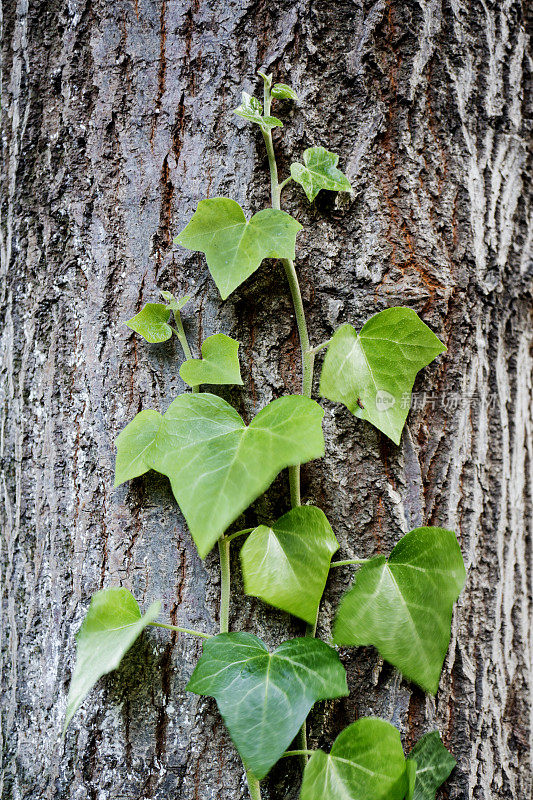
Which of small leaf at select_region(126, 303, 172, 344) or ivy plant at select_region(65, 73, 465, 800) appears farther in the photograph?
small leaf at select_region(126, 303, 172, 344)

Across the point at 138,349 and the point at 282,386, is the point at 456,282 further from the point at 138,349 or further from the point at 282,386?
the point at 138,349

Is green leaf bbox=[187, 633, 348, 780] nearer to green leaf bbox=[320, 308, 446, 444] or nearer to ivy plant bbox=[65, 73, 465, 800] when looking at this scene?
ivy plant bbox=[65, 73, 465, 800]

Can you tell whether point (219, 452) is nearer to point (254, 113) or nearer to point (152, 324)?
point (152, 324)

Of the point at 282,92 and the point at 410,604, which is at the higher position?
the point at 282,92

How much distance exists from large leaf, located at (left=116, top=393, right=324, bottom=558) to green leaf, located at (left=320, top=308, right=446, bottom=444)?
10 cm

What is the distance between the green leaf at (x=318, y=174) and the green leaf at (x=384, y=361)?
7.0 inches

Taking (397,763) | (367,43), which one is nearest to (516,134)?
(367,43)

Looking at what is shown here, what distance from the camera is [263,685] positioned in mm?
543

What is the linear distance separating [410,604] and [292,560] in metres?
0.15

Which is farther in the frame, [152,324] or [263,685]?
[152,324]

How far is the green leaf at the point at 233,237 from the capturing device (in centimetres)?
61

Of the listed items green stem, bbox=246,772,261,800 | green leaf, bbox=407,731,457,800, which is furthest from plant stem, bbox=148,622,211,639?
green leaf, bbox=407,731,457,800

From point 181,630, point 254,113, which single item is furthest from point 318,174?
point 181,630

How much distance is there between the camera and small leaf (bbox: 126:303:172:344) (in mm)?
655
